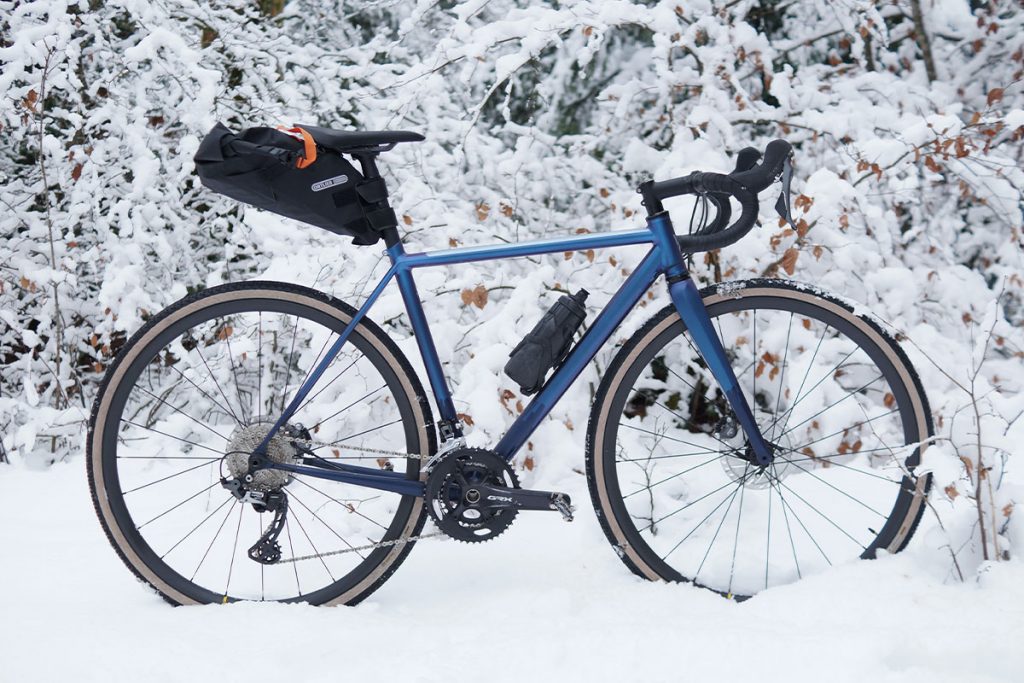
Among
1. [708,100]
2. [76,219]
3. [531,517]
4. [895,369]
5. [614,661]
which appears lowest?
[614,661]

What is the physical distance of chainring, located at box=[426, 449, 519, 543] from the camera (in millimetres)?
2109

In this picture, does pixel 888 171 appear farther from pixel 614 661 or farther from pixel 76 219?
pixel 76 219

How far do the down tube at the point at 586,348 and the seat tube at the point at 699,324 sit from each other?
4 centimetres

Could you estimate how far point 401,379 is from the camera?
2154 millimetres

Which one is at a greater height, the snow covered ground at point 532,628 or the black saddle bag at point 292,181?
the black saddle bag at point 292,181

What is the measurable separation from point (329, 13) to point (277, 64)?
52 cm

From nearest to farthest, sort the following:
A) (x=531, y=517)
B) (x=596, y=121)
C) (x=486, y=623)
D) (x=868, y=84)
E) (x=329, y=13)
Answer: (x=486, y=623)
(x=531, y=517)
(x=868, y=84)
(x=329, y=13)
(x=596, y=121)

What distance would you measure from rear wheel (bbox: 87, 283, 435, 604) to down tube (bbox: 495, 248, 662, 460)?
0.23 metres

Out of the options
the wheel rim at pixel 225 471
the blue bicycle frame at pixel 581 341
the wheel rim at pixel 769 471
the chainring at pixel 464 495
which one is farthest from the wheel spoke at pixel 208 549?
the wheel rim at pixel 769 471

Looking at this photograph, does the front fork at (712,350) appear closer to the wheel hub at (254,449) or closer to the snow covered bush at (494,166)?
the snow covered bush at (494,166)

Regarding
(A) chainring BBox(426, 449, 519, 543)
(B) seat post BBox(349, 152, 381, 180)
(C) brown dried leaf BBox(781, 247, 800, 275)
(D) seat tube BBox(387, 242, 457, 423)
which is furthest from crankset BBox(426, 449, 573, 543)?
(C) brown dried leaf BBox(781, 247, 800, 275)

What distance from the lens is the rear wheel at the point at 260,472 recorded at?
2117 mm

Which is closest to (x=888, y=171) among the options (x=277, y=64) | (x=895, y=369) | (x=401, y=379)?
(x=895, y=369)

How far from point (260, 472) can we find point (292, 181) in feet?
2.39
